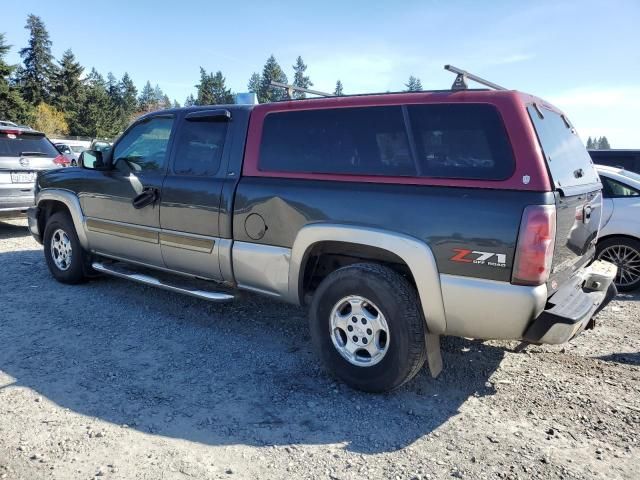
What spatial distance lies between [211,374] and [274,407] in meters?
0.69

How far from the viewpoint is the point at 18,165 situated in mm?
8430

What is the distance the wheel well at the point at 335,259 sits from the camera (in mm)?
3436

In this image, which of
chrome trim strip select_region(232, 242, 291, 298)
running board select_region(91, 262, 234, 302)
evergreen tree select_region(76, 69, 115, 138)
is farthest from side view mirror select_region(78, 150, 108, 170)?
evergreen tree select_region(76, 69, 115, 138)

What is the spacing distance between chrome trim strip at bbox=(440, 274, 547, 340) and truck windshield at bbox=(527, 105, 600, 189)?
0.69 m

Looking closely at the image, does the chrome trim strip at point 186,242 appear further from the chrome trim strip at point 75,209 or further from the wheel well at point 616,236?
the wheel well at point 616,236

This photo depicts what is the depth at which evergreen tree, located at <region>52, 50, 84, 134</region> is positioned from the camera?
65.2m

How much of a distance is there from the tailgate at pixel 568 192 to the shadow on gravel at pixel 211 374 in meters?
1.08

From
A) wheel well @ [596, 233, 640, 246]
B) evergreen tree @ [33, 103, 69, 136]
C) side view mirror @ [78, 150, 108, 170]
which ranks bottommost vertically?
wheel well @ [596, 233, 640, 246]

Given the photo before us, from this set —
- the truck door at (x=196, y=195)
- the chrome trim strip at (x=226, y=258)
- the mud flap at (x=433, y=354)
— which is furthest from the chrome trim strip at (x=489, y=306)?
the truck door at (x=196, y=195)

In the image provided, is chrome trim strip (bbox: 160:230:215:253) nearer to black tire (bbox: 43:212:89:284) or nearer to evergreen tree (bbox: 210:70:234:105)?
black tire (bbox: 43:212:89:284)

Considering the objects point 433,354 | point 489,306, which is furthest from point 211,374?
point 489,306

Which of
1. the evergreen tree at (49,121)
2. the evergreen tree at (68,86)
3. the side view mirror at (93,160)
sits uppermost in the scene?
the evergreen tree at (68,86)

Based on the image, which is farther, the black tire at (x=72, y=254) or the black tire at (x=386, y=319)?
the black tire at (x=72, y=254)

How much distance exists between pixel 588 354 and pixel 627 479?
5.88ft
